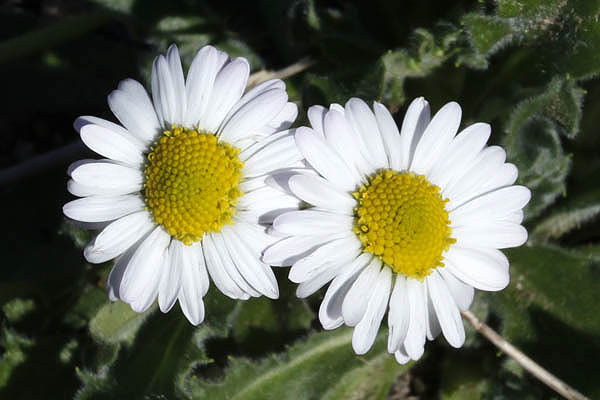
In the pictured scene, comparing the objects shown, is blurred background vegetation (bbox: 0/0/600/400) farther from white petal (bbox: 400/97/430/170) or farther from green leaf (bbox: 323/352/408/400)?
white petal (bbox: 400/97/430/170)

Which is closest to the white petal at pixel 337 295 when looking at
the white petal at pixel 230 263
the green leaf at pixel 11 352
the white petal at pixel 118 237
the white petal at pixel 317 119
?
the white petal at pixel 230 263

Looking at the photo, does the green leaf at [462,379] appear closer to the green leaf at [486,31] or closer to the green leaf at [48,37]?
the green leaf at [486,31]

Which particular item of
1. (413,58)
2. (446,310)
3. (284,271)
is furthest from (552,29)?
(284,271)

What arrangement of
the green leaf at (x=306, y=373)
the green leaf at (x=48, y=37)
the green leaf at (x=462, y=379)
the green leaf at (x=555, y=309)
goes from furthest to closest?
1. the green leaf at (x=48, y=37)
2. the green leaf at (x=462, y=379)
3. the green leaf at (x=555, y=309)
4. the green leaf at (x=306, y=373)

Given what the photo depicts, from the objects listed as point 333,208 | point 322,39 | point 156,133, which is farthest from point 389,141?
point 322,39

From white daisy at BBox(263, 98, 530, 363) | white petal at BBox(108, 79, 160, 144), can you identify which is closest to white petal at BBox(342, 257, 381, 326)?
white daisy at BBox(263, 98, 530, 363)

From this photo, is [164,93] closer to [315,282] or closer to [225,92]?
[225,92]

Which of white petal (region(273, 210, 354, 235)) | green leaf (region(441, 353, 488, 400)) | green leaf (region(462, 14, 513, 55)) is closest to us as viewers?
white petal (region(273, 210, 354, 235))
